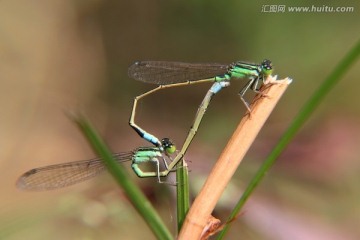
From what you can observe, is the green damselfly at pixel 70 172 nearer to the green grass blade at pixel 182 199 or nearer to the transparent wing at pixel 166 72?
the transparent wing at pixel 166 72

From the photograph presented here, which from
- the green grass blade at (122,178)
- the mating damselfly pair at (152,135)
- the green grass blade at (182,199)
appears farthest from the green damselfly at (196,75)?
the green grass blade at (122,178)

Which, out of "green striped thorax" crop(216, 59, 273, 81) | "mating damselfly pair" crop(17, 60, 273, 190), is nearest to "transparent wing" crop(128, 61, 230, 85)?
"mating damselfly pair" crop(17, 60, 273, 190)

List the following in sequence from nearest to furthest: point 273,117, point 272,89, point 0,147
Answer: point 272,89, point 273,117, point 0,147

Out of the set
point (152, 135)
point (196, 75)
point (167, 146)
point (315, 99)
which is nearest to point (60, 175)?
point (152, 135)

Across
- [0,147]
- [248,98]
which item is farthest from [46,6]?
[248,98]

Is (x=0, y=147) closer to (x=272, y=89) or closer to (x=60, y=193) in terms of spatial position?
(x=60, y=193)

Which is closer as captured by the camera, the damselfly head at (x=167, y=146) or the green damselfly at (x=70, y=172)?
the damselfly head at (x=167, y=146)
